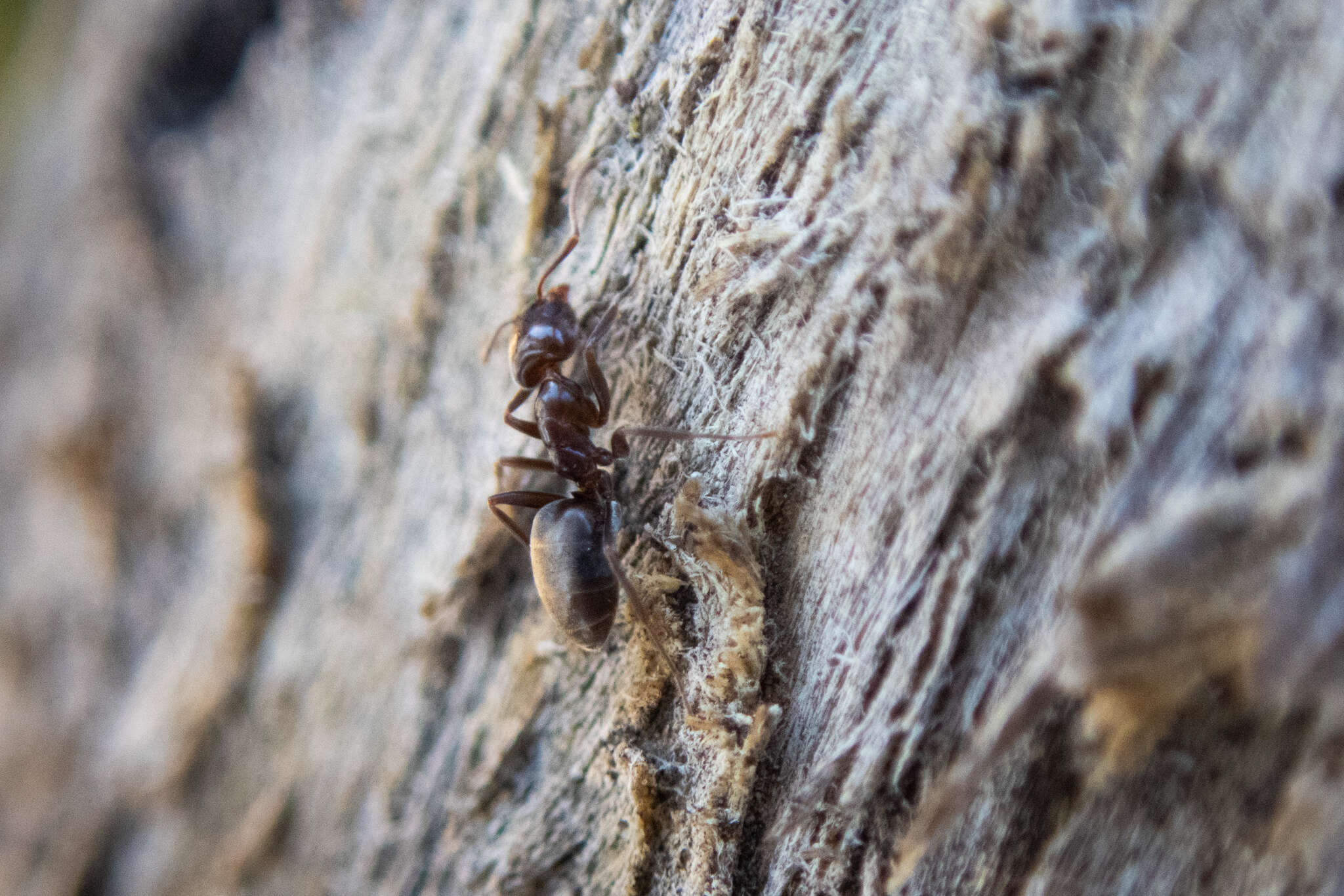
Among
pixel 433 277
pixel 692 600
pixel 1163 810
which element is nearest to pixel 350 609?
pixel 433 277

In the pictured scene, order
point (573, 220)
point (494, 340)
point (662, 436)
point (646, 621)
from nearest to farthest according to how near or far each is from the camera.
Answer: point (646, 621) → point (662, 436) → point (573, 220) → point (494, 340)

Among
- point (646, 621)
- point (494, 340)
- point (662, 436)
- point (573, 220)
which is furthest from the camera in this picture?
point (494, 340)

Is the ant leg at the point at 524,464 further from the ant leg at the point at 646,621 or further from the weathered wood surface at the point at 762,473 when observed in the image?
the ant leg at the point at 646,621

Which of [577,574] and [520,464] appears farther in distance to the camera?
[520,464]

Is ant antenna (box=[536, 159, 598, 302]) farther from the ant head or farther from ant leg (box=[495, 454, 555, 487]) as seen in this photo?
ant leg (box=[495, 454, 555, 487])

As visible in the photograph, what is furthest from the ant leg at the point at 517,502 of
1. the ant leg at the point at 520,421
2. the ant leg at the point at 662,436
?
the ant leg at the point at 662,436

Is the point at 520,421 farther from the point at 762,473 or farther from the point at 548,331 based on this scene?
the point at 762,473

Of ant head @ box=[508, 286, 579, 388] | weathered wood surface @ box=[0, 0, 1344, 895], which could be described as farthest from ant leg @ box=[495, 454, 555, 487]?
ant head @ box=[508, 286, 579, 388]

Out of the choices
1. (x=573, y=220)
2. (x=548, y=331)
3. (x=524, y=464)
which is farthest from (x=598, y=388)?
(x=573, y=220)
